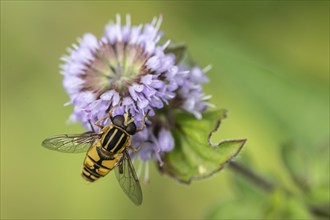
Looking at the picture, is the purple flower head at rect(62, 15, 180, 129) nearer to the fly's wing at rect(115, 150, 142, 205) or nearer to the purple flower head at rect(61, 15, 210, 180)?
the purple flower head at rect(61, 15, 210, 180)

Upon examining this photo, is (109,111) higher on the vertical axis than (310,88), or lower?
higher

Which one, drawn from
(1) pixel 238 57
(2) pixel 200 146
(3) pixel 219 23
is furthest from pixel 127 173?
(3) pixel 219 23

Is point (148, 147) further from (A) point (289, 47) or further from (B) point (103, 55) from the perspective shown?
(A) point (289, 47)

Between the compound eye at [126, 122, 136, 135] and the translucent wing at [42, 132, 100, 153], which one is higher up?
the translucent wing at [42, 132, 100, 153]

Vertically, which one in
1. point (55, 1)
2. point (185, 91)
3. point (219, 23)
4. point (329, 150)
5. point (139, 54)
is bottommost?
point (329, 150)

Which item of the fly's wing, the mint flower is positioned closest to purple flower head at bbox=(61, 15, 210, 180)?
the mint flower

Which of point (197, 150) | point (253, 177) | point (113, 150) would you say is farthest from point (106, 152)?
point (253, 177)
